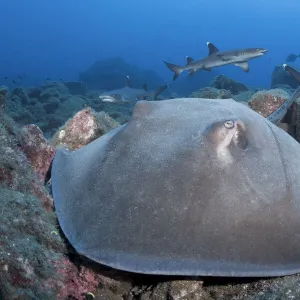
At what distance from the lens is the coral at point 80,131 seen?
4789 mm

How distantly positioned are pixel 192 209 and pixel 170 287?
779 millimetres

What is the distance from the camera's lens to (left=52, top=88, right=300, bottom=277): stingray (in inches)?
73.8

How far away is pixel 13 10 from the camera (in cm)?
18662

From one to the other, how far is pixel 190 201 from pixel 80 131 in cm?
319

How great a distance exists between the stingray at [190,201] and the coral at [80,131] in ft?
7.18

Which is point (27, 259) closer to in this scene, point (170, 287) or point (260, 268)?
point (170, 287)

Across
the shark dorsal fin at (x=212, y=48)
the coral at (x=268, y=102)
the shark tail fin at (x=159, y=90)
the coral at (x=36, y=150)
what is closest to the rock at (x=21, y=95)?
the shark tail fin at (x=159, y=90)

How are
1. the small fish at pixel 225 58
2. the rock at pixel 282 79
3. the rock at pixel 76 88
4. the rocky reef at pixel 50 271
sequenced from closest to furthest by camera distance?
the rocky reef at pixel 50 271 → the small fish at pixel 225 58 → the rock at pixel 282 79 → the rock at pixel 76 88

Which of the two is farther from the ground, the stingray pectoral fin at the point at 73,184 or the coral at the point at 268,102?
the stingray pectoral fin at the point at 73,184

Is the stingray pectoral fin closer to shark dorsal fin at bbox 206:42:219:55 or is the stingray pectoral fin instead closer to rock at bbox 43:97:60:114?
shark dorsal fin at bbox 206:42:219:55

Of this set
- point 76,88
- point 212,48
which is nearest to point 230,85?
point 212,48

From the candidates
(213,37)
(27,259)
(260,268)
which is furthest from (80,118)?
(213,37)

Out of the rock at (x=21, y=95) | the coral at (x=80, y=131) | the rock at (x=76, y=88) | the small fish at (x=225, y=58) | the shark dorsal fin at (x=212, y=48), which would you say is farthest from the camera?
the rock at (x=76, y=88)

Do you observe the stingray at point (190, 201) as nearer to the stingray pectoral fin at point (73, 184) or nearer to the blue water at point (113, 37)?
the stingray pectoral fin at point (73, 184)
